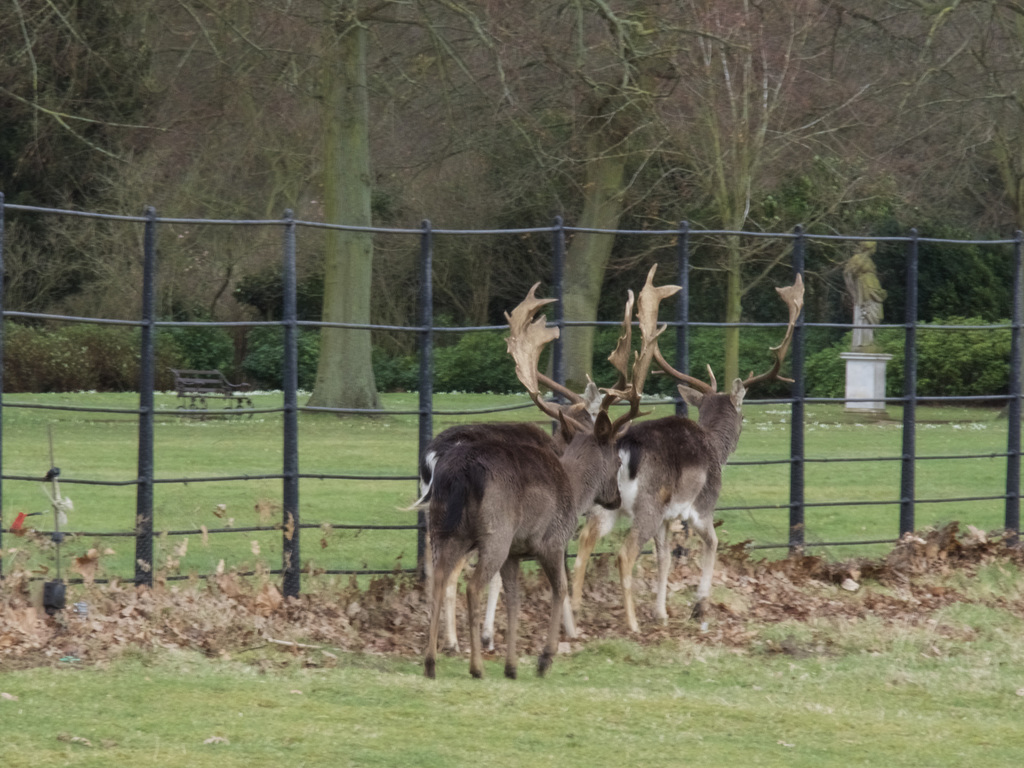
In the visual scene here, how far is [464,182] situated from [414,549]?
17.7 meters

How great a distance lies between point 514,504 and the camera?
7602mm

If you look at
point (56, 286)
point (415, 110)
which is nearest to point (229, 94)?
point (415, 110)

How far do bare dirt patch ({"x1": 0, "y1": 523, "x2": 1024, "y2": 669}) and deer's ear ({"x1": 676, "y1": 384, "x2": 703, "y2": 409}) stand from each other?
118 centimetres

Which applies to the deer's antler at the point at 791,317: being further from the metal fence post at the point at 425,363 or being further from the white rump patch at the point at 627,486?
the metal fence post at the point at 425,363

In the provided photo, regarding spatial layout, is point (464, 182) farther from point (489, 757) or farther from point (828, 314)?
point (489, 757)

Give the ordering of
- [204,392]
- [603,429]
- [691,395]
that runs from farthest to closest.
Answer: [204,392] < [691,395] < [603,429]

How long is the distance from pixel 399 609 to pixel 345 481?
28.2 ft

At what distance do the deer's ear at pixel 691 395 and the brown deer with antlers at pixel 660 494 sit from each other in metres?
0.37

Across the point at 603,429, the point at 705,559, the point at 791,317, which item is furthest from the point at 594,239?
the point at 603,429

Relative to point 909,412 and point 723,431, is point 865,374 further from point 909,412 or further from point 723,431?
point 723,431

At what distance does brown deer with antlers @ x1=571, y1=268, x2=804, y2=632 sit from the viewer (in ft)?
29.8

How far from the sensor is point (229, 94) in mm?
23250

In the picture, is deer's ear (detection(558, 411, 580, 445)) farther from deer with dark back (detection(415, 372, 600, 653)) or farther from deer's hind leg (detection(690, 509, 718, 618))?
deer's hind leg (detection(690, 509, 718, 618))

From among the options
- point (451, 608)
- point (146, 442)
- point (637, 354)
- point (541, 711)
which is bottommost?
point (541, 711)
